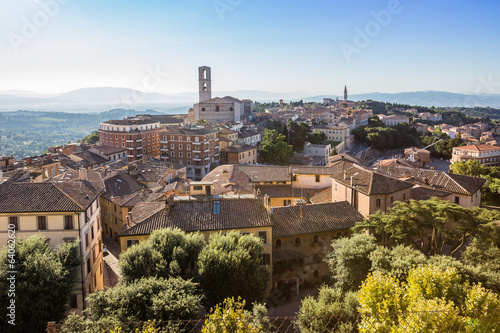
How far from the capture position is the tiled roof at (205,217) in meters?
23.8

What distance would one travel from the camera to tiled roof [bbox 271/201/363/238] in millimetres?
26609

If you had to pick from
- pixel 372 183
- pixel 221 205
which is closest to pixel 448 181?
pixel 372 183

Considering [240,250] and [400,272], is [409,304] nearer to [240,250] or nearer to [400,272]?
[400,272]

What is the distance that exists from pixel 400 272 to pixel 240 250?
8.04 meters

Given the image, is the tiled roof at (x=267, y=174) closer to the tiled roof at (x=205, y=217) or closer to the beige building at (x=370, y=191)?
the beige building at (x=370, y=191)

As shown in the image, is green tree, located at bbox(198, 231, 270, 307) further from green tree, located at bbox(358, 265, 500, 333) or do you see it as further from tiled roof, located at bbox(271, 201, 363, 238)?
green tree, located at bbox(358, 265, 500, 333)

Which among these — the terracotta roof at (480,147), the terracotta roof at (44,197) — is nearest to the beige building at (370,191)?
the terracotta roof at (44,197)

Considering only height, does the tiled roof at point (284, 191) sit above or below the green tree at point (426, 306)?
below

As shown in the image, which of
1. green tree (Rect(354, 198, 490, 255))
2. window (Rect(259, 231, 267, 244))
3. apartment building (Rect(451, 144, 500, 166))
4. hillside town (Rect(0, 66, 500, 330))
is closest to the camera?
hillside town (Rect(0, 66, 500, 330))

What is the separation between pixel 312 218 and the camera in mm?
27766

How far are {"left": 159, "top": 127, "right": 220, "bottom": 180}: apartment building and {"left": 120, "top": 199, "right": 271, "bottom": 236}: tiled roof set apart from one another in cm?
4084

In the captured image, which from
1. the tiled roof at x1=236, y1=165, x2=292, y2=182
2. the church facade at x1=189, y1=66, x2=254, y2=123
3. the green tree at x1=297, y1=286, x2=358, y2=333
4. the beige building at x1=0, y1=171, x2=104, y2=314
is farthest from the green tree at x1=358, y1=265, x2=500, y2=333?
the church facade at x1=189, y1=66, x2=254, y2=123

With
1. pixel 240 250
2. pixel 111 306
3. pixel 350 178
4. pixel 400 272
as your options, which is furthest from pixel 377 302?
pixel 350 178

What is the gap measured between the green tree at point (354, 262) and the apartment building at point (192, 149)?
4596cm
